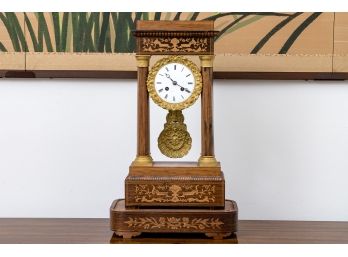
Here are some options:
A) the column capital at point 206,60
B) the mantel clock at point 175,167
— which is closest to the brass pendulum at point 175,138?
the mantel clock at point 175,167

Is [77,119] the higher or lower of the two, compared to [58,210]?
higher

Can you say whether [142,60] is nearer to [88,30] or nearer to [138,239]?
[88,30]

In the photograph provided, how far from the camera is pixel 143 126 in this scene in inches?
70.5

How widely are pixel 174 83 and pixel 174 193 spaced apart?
296mm

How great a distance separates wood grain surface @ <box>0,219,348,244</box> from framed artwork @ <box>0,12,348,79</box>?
17.5 inches

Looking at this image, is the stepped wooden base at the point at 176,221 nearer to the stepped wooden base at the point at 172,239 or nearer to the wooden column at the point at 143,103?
the stepped wooden base at the point at 172,239

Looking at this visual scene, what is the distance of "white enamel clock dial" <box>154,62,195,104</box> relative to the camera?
1.79 m

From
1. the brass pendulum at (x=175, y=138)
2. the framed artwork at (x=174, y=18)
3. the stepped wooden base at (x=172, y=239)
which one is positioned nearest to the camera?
the stepped wooden base at (x=172, y=239)

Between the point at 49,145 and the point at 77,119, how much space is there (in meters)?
0.12

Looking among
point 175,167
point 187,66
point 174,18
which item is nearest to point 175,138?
point 175,167

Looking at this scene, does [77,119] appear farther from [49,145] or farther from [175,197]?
[175,197]

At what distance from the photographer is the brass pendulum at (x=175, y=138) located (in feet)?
6.04
